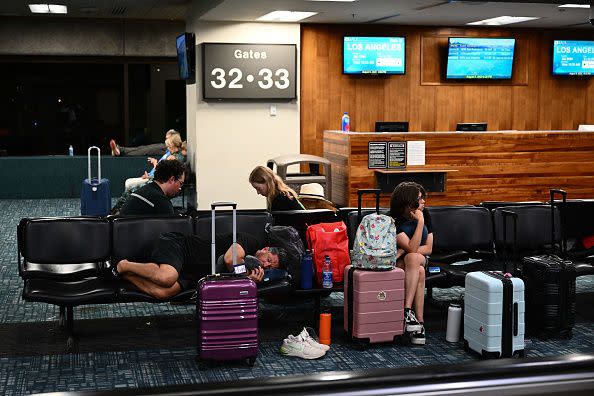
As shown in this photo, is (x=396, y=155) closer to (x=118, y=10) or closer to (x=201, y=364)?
(x=118, y=10)

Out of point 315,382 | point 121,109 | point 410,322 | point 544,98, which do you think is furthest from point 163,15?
point 315,382

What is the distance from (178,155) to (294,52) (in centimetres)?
210

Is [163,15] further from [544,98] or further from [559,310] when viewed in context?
[559,310]

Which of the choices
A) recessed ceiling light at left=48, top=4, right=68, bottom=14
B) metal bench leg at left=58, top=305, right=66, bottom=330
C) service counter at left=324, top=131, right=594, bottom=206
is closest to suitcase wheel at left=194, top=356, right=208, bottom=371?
metal bench leg at left=58, top=305, right=66, bottom=330

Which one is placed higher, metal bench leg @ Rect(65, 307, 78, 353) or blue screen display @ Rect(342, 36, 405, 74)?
blue screen display @ Rect(342, 36, 405, 74)

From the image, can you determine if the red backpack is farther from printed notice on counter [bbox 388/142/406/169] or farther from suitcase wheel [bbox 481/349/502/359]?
printed notice on counter [bbox 388/142/406/169]

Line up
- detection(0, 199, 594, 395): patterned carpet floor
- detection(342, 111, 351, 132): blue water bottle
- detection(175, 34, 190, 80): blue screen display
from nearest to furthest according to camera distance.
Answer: detection(0, 199, 594, 395): patterned carpet floor → detection(175, 34, 190, 80): blue screen display → detection(342, 111, 351, 132): blue water bottle

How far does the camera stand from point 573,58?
12680 millimetres

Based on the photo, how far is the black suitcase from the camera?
218 inches

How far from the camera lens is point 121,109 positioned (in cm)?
1586

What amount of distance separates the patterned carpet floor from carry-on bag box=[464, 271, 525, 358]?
0.16 metres

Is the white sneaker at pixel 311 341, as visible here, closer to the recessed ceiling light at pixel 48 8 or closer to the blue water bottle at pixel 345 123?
the blue water bottle at pixel 345 123

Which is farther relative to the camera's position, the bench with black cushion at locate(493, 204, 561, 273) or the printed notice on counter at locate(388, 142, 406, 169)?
the printed notice on counter at locate(388, 142, 406, 169)

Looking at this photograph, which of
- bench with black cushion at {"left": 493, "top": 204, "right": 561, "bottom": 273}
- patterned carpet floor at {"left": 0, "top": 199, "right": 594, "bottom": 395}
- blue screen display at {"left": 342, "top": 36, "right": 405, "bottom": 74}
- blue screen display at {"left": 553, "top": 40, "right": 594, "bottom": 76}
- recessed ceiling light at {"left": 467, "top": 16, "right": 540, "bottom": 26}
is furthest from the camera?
blue screen display at {"left": 553, "top": 40, "right": 594, "bottom": 76}
